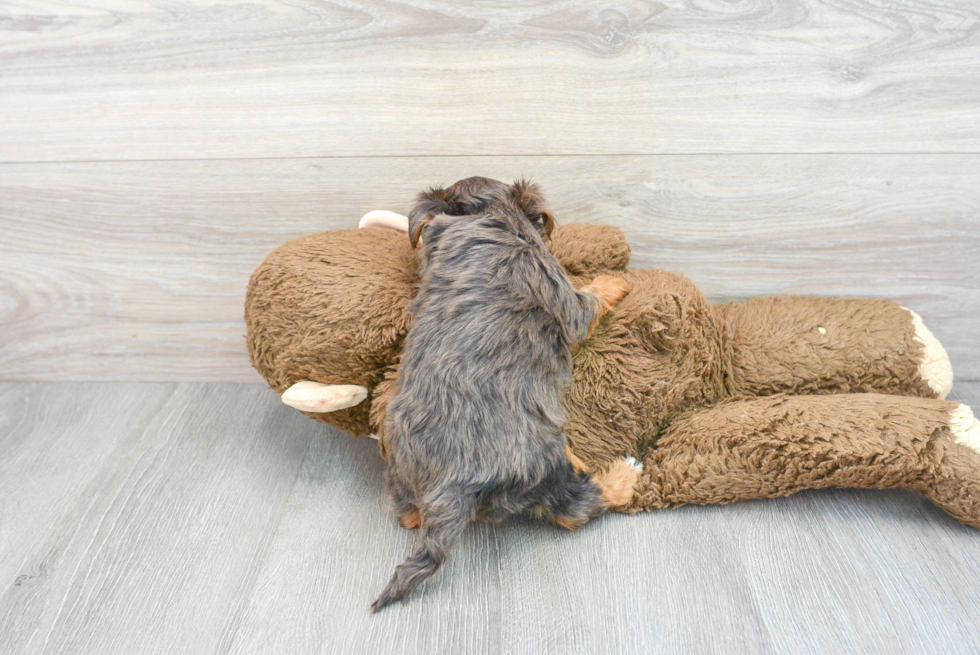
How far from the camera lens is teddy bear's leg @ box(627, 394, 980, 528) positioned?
2.99 ft

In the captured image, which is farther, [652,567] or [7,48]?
[7,48]

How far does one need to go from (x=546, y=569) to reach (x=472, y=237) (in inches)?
17.9

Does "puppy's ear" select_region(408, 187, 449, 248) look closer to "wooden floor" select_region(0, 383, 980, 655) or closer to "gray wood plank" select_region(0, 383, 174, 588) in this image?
"wooden floor" select_region(0, 383, 980, 655)

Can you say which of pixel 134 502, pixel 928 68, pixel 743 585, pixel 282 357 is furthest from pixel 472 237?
pixel 928 68

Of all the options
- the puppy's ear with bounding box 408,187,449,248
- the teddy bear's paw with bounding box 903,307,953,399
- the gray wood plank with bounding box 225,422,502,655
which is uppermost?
the puppy's ear with bounding box 408,187,449,248

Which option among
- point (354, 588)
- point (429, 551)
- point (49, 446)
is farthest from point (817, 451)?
point (49, 446)

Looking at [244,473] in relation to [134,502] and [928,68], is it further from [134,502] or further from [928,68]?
[928,68]

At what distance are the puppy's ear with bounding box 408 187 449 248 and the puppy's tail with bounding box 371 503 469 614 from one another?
0.38m

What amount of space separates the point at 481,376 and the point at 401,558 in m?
0.29

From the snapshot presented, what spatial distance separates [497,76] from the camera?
108 cm

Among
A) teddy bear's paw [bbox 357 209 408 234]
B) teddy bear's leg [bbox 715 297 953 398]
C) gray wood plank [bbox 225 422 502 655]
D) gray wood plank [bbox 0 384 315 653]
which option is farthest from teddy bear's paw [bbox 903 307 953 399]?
gray wood plank [bbox 0 384 315 653]

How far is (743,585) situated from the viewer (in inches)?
34.0

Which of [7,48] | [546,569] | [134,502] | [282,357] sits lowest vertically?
[134,502]

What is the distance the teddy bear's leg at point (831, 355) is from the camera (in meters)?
1.04
